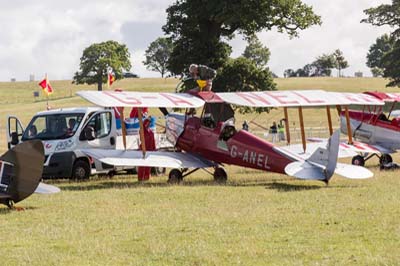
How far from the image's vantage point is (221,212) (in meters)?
11.4

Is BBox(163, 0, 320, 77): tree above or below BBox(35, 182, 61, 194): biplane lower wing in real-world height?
above

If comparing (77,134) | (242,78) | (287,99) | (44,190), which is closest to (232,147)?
(287,99)

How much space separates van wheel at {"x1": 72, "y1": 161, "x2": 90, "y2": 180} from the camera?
17.6m

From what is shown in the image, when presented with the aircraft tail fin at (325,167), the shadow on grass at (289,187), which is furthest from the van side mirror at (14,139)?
the aircraft tail fin at (325,167)

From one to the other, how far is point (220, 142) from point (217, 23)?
83.9 ft

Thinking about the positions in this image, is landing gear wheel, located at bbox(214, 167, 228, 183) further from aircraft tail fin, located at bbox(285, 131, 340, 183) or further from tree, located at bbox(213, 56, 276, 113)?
tree, located at bbox(213, 56, 276, 113)

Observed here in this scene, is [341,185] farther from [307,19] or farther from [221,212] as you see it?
[307,19]

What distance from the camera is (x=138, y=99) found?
16.0m

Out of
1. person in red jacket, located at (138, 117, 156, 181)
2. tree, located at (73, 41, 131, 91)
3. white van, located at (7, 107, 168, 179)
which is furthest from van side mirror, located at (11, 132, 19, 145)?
tree, located at (73, 41, 131, 91)

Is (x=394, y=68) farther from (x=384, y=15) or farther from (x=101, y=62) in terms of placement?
(x=101, y=62)

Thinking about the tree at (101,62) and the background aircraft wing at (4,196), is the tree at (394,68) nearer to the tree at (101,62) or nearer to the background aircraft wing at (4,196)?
the tree at (101,62)

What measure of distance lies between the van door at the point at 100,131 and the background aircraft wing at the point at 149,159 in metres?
1.78

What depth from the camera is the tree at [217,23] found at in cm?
3912

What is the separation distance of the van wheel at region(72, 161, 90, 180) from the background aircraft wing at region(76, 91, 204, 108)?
7.63ft
